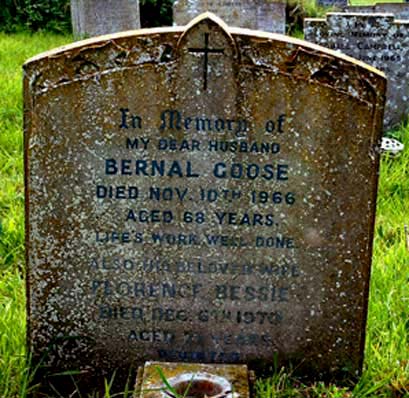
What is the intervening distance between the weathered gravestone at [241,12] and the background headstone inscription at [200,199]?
5890 mm

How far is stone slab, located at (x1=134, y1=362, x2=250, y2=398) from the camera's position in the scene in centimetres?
233

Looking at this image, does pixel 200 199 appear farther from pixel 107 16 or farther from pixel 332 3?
pixel 332 3

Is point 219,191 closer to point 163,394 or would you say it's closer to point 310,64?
point 310,64

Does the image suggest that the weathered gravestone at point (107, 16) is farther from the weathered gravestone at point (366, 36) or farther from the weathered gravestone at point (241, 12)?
the weathered gravestone at point (366, 36)

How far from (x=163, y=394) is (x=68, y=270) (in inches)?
26.3

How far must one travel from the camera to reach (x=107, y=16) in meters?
9.88

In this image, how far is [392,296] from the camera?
3.44 metres

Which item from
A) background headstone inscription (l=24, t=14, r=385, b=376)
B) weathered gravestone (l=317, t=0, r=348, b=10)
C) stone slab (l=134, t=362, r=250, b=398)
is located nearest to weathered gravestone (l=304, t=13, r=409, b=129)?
background headstone inscription (l=24, t=14, r=385, b=376)

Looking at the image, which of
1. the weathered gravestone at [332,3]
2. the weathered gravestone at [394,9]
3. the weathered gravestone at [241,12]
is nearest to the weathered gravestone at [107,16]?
Answer: the weathered gravestone at [241,12]

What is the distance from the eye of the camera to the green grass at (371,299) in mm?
2811

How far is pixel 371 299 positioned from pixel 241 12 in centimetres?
592

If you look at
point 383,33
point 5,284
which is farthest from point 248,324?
point 383,33

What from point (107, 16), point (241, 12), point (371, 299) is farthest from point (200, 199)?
point (107, 16)

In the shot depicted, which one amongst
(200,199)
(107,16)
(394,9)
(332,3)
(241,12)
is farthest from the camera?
(332,3)
